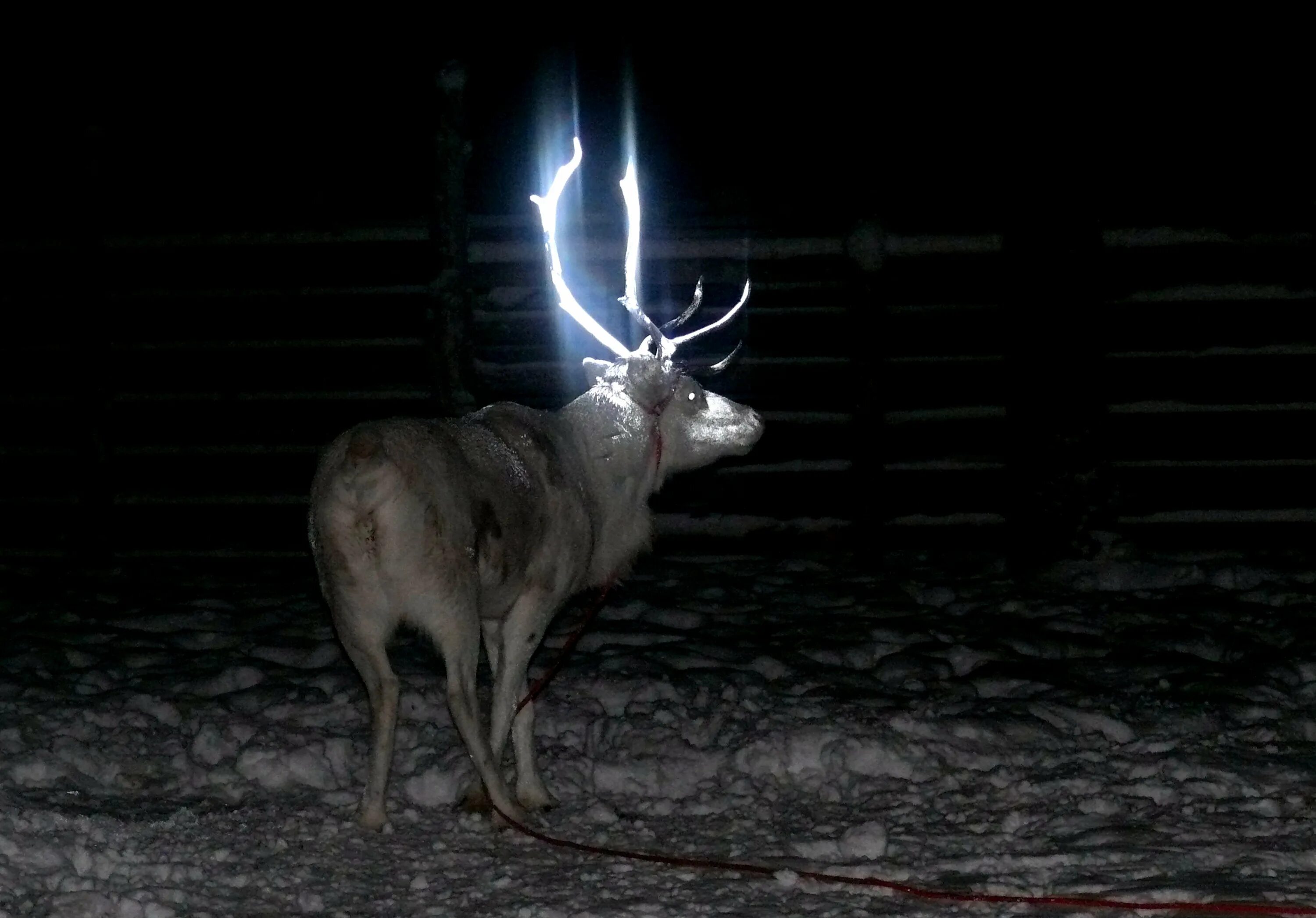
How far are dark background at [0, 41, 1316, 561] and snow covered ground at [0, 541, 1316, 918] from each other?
2.04ft

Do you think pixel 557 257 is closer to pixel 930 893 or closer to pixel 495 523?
pixel 495 523

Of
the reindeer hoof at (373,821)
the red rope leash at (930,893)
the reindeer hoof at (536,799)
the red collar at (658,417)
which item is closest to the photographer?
the red rope leash at (930,893)

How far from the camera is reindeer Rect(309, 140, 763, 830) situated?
435 cm

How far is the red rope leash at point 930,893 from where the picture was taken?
370 centimetres

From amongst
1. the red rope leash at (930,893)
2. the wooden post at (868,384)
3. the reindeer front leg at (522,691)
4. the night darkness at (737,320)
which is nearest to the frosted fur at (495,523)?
the reindeer front leg at (522,691)

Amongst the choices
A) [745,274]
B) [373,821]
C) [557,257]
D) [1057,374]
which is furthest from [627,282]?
[1057,374]

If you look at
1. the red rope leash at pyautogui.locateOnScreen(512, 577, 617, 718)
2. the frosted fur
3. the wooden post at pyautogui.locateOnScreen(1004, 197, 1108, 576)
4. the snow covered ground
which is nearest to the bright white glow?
the frosted fur

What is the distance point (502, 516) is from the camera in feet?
15.4

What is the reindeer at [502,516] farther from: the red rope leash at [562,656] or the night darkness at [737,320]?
the night darkness at [737,320]

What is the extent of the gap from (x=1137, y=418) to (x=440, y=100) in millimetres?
3778

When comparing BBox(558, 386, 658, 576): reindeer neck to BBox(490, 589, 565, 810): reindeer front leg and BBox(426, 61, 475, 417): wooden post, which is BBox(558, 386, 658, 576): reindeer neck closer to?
BBox(490, 589, 565, 810): reindeer front leg

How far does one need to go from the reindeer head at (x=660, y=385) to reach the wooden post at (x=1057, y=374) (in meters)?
2.32

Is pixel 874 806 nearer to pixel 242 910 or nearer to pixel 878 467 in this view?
pixel 242 910

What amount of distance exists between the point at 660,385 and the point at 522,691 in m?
1.22
